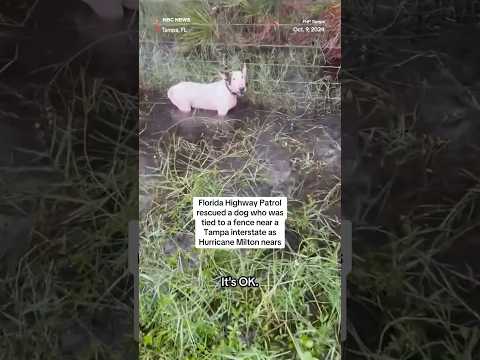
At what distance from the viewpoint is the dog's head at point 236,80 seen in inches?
86.7

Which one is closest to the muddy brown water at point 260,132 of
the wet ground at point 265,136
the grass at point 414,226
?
the wet ground at point 265,136

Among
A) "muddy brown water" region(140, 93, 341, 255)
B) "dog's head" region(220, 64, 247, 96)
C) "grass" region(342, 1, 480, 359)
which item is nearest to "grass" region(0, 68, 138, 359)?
"muddy brown water" region(140, 93, 341, 255)

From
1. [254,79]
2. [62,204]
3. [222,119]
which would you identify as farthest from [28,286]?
[254,79]

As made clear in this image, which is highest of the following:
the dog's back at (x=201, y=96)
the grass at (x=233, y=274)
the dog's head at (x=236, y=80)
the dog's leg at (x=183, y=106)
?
the dog's head at (x=236, y=80)

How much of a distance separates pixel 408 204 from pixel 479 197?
0.28 meters

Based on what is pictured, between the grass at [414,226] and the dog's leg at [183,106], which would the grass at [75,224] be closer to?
the dog's leg at [183,106]

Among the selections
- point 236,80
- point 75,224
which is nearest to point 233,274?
point 75,224

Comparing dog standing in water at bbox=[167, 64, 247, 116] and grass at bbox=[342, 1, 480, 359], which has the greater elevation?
dog standing in water at bbox=[167, 64, 247, 116]

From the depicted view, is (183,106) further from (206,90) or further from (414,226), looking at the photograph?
(414,226)

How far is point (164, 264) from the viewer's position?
2217mm

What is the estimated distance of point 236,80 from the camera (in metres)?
2.20

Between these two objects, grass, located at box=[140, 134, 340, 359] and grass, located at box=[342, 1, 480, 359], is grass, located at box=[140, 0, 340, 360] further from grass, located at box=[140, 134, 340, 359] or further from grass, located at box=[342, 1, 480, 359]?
grass, located at box=[342, 1, 480, 359]

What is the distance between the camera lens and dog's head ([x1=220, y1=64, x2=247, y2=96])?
86.7 inches

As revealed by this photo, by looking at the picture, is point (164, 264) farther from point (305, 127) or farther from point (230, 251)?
point (305, 127)
